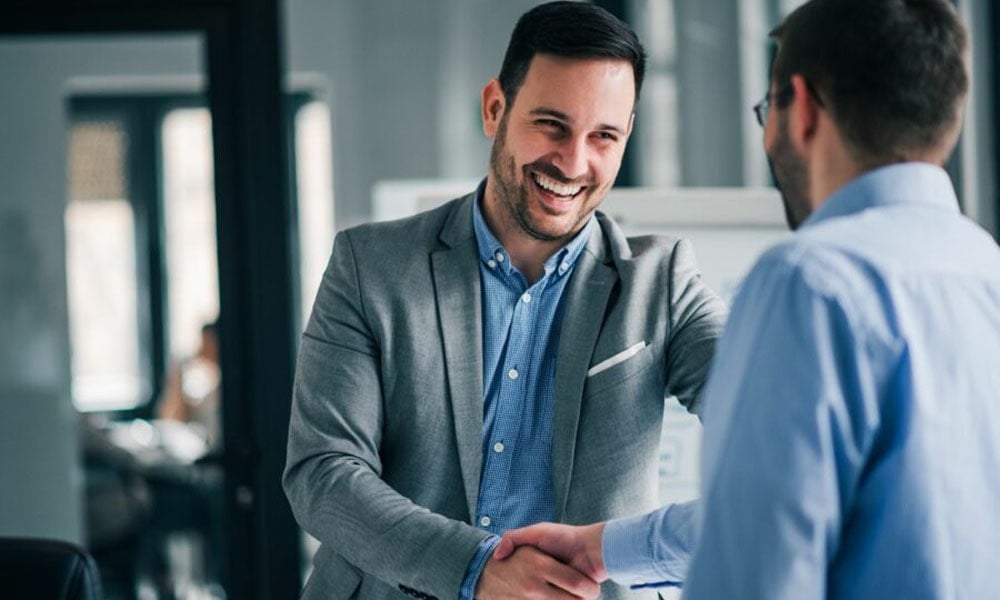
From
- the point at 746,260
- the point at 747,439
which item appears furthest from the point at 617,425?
the point at 746,260

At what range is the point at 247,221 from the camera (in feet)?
10.6

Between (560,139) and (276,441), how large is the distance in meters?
1.79

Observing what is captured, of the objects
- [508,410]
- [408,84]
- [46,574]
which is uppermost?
[408,84]

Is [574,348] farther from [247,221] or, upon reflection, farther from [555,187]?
[247,221]

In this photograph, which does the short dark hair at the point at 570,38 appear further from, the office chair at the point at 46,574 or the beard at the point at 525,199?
the office chair at the point at 46,574

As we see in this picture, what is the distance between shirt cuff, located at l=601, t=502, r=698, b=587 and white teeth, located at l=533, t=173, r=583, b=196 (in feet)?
1.45

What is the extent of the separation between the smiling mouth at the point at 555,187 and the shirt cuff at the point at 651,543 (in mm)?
440

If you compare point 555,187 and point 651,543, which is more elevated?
point 555,187

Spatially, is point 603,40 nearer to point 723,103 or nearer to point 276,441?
point 276,441

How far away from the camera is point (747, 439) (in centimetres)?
96

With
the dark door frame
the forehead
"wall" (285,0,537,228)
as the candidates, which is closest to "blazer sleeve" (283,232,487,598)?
the forehead

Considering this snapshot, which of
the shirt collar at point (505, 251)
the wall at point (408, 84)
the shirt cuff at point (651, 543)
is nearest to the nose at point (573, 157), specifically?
the shirt collar at point (505, 251)

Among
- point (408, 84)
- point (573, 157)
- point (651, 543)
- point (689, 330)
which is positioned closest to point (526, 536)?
point (651, 543)

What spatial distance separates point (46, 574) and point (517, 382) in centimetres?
70
